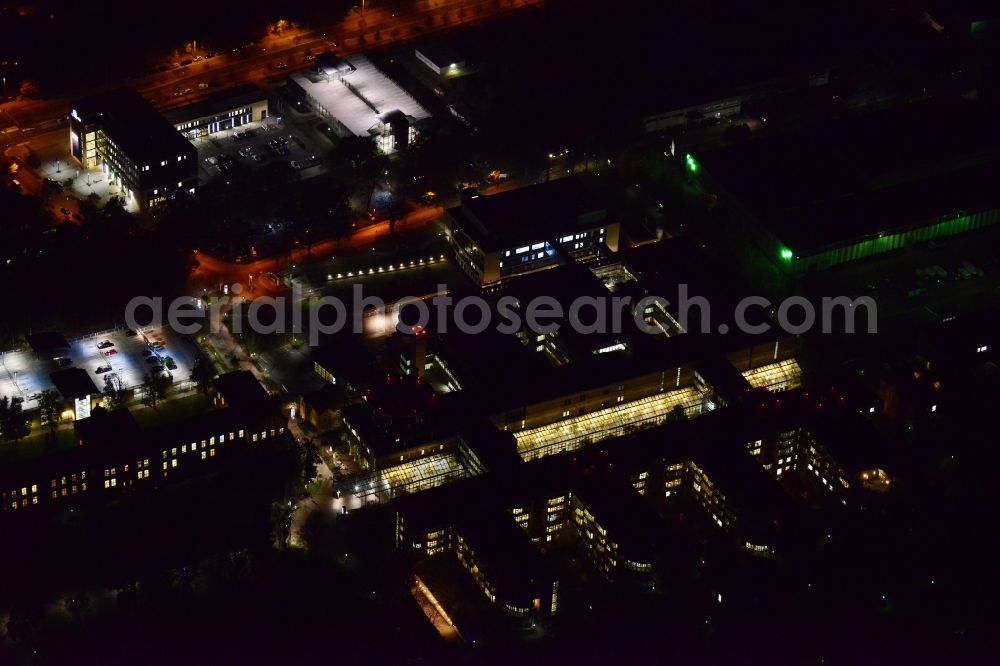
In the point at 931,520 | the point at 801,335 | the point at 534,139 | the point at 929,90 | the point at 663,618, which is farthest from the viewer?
the point at 929,90

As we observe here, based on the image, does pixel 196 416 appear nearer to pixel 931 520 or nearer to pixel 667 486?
pixel 667 486

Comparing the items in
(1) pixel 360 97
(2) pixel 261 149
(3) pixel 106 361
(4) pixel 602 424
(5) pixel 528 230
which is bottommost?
(4) pixel 602 424

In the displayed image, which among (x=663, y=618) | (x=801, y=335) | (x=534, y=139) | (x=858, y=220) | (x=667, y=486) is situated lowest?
(x=663, y=618)

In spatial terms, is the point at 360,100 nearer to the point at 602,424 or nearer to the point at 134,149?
the point at 134,149

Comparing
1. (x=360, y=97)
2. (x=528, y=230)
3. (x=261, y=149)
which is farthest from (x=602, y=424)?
(x=360, y=97)

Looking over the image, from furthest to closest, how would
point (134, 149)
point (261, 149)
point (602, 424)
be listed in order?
point (261, 149) < point (134, 149) < point (602, 424)

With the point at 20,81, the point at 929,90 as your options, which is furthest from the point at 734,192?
the point at 20,81

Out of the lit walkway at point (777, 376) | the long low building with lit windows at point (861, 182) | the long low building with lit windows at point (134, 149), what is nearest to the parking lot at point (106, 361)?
the long low building with lit windows at point (134, 149)
